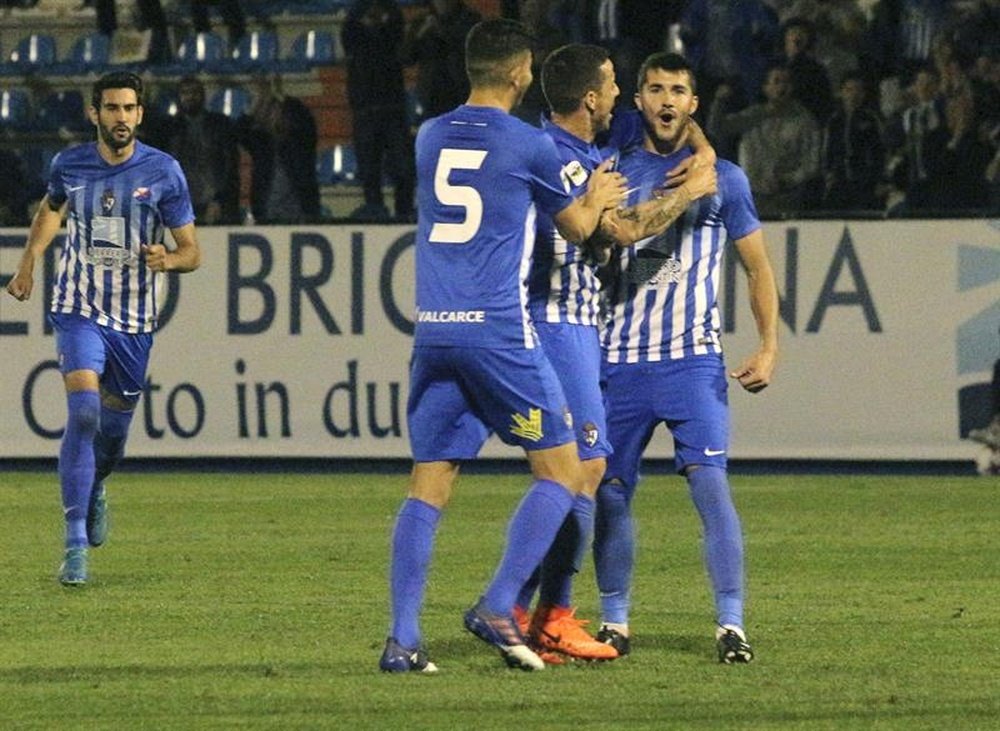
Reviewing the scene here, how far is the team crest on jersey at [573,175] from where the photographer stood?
730 centimetres

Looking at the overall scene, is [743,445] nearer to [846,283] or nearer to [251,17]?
[846,283]

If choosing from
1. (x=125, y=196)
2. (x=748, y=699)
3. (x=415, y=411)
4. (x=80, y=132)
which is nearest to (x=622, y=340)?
(x=415, y=411)

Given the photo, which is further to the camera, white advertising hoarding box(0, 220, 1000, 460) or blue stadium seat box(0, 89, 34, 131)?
blue stadium seat box(0, 89, 34, 131)

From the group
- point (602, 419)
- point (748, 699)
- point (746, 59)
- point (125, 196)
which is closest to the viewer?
point (748, 699)

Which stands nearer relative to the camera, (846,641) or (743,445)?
(846,641)

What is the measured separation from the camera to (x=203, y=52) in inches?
845

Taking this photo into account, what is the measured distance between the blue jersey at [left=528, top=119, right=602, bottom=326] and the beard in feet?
11.7

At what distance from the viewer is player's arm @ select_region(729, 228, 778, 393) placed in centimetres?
778

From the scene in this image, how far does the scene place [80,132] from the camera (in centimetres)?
2094

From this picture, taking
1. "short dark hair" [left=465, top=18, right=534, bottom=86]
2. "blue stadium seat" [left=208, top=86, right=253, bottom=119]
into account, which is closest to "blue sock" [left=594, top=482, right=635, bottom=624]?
"short dark hair" [left=465, top=18, right=534, bottom=86]

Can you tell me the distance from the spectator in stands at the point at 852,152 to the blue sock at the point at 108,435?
22.9 ft

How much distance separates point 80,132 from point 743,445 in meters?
7.58

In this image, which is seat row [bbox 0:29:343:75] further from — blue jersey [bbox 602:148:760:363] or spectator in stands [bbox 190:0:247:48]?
blue jersey [bbox 602:148:760:363]

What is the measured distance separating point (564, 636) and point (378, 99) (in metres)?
11.3
